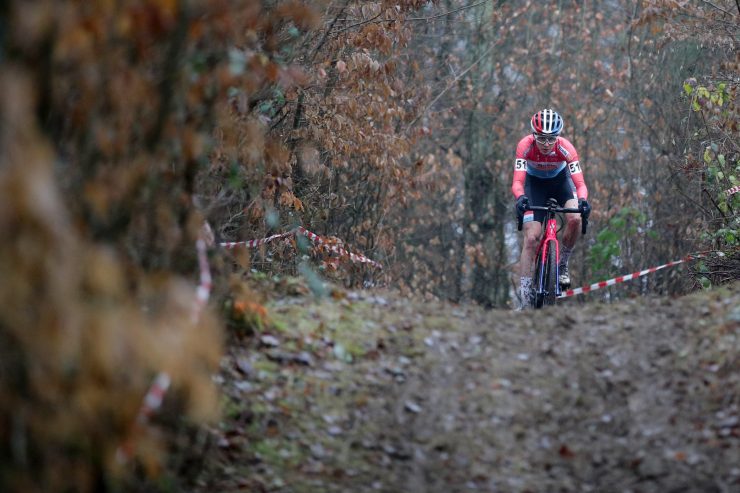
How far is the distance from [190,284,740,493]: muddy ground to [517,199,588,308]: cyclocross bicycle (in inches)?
80.5

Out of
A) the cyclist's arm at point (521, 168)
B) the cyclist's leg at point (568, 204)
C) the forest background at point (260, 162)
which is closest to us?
the forest background at point (260, 162)

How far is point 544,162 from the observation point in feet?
39.3

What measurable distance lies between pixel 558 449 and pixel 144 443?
10.5ft

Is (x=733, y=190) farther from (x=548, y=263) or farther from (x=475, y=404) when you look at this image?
(x=475, y=404)

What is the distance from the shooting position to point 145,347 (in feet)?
10.9

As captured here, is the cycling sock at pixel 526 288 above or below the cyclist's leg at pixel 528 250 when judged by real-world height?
below

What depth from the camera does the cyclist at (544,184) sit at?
11180 mm

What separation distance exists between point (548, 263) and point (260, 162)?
4.75 m

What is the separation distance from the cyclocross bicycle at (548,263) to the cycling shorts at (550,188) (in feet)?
3.35

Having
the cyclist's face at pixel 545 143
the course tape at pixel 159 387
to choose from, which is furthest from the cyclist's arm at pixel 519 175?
the course tape at pixel 159 387

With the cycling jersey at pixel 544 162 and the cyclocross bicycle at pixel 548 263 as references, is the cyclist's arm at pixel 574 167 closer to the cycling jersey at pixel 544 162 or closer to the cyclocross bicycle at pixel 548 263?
the cycling jersey at pixel 544 162

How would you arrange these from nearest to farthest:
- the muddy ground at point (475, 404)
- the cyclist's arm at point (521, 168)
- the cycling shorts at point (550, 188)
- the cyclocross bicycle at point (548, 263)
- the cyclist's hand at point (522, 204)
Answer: the muddy ground at point (475, 404)
the cyclocross bicycle at point (548, 263)
the cyclist's hand at point (522, 204)
the cyclist's arm at point (521, 168)
the cycling shorts at point (550, 188)

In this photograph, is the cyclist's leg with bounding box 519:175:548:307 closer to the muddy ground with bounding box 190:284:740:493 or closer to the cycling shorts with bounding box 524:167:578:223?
the cycling shorts with bounding box 524:167:578:223

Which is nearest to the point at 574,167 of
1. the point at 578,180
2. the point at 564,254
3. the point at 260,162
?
the point at 578,180
